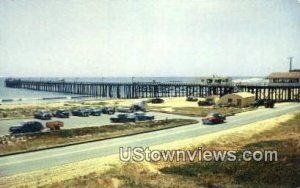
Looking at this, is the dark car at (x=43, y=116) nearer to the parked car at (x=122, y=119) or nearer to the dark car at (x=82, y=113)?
the dark car at (x=82, y=113)

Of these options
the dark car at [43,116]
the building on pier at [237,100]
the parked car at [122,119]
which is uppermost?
the building on pier at [237,100]

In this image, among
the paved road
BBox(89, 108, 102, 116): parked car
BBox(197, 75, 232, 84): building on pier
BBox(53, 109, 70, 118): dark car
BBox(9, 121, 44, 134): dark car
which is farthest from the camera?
BBox(197, 75, 232, 84): building on pier

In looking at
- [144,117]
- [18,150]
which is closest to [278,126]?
[144,117]

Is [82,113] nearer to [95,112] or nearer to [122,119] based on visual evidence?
[95,112]

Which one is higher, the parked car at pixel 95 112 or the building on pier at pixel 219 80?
the building on pier at pixel 219 80

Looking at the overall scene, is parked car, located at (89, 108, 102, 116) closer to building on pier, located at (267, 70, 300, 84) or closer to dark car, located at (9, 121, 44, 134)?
dark car, located at (9, 121, 44, 134)

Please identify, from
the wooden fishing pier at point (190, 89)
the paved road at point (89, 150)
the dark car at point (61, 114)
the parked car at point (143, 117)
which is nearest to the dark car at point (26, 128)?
the paved road at point (89, 150)

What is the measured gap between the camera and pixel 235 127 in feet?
101

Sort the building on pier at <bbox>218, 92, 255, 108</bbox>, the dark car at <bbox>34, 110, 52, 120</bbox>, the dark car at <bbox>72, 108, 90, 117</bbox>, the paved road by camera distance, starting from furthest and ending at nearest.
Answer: the building on pier at <bbox>218, 92, 255, 108</bbox> < the dark car at <bbox>72, 108, 90, 117</bbox> < the dark car at <bbox>34, 110, 52, 120</bbox> < the paved road

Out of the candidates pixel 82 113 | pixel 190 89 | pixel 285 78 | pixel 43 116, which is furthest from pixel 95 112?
pixel 190 89

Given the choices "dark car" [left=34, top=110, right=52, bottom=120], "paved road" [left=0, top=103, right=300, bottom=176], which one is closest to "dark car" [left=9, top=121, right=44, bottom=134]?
"paved road" [left=0, top=103, right=300, bottom=176]

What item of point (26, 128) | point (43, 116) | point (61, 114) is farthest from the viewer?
point (61, 114)

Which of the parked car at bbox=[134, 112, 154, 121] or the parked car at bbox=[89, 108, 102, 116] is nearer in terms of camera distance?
the parked car at bbox=[134, 112, 154, 121]

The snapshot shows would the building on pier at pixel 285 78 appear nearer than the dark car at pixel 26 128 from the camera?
No
